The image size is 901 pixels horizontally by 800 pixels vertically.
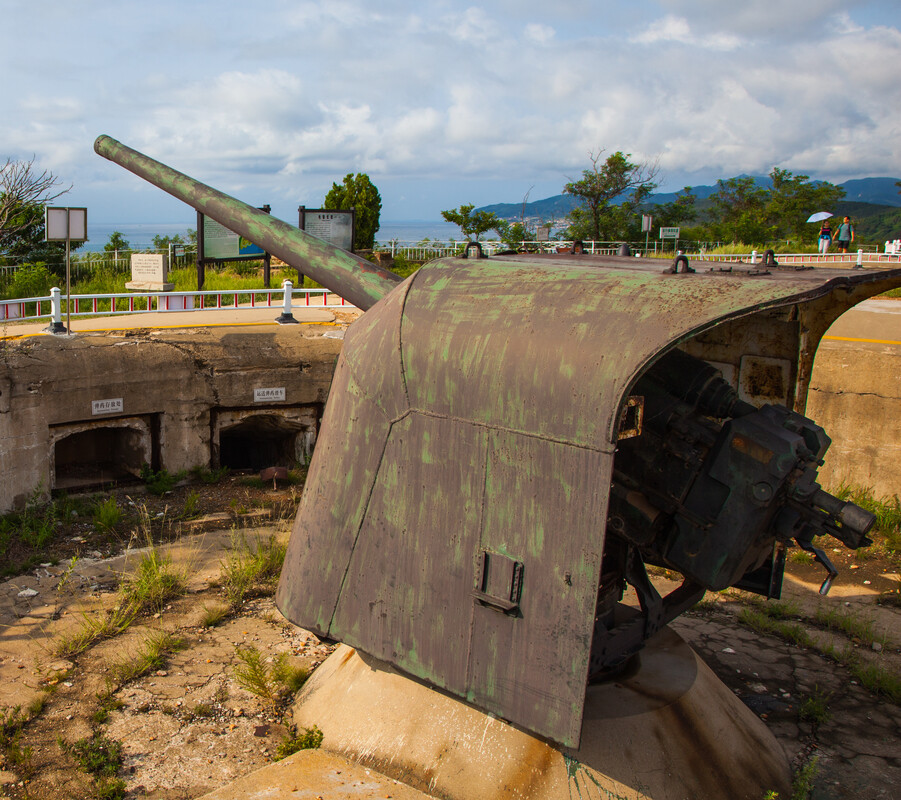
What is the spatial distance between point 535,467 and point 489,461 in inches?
7.5

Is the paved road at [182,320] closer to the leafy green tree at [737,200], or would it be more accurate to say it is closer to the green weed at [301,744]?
the green weed at [301,744]

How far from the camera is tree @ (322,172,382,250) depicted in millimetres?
23000

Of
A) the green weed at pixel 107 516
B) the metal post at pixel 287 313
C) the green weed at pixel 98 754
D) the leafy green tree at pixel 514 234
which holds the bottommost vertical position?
the green weed at pixel 98 754

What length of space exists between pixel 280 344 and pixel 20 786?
20.3 feet

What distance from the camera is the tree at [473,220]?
1140 inches

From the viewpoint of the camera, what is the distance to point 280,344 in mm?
9547

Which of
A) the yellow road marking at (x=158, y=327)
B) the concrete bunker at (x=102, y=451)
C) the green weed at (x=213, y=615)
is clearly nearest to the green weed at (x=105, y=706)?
the green weed at (x=213, y=615)

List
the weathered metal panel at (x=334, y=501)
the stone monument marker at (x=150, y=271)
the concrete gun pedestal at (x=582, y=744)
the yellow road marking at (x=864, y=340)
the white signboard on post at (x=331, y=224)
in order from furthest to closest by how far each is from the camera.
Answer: the white signboard on post at (x=331, y=224), the stone monument marker at (x=150, y=271), the yellow road marking at (x=864, y=340), the concrete gun pedestal at (x=582, y=744), the weathered metal panel at (x=334, y=501)

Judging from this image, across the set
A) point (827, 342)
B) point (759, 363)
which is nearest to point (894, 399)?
point (827, 342)

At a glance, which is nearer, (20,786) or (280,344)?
(20,786)

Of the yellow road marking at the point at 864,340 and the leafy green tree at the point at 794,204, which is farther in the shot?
the leafy green tree at the point at 794,204

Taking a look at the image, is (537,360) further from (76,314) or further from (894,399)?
(76,314)

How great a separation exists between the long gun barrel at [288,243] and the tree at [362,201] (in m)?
17.5

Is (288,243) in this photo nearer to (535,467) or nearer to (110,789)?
(535,467)
